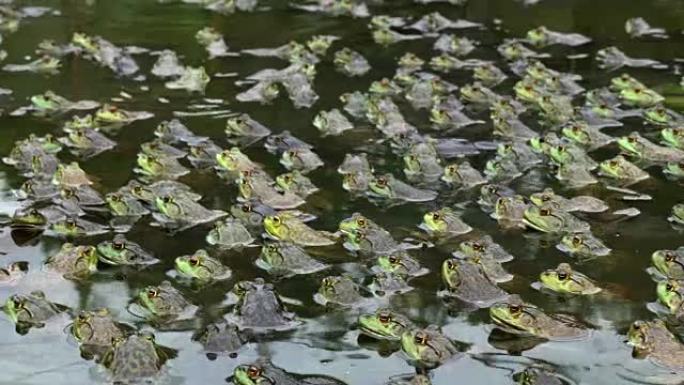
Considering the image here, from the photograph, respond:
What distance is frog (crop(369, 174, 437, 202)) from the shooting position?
1108cm

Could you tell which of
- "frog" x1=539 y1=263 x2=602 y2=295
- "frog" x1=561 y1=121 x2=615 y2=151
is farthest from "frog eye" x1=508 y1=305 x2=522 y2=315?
"frog" x1=561 y1=121 x2=615 y2=151

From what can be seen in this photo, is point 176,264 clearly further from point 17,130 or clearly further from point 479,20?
point 479,20

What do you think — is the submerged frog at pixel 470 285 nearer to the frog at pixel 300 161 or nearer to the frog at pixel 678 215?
the frog at pixel 678 215

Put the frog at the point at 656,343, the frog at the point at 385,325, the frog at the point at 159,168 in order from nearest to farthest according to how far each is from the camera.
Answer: the frog at the point at 656,343 < the frog at the point at 385,325 < the frog at the point at 159,168

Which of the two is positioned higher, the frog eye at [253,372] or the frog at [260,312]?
the frog eye at [253,372]

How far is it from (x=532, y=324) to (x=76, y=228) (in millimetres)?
4483

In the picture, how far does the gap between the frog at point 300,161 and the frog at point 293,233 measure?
1.78 metres

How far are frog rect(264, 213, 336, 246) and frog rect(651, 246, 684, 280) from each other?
2948 mm

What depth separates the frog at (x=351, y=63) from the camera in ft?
50.6

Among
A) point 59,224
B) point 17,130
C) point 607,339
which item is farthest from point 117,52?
point 607,339

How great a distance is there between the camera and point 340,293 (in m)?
8.95

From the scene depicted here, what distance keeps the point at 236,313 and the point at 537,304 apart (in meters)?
2.52

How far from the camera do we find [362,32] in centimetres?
1773

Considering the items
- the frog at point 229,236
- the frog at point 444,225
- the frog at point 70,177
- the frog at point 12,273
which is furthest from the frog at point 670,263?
the frog at point 70,177
